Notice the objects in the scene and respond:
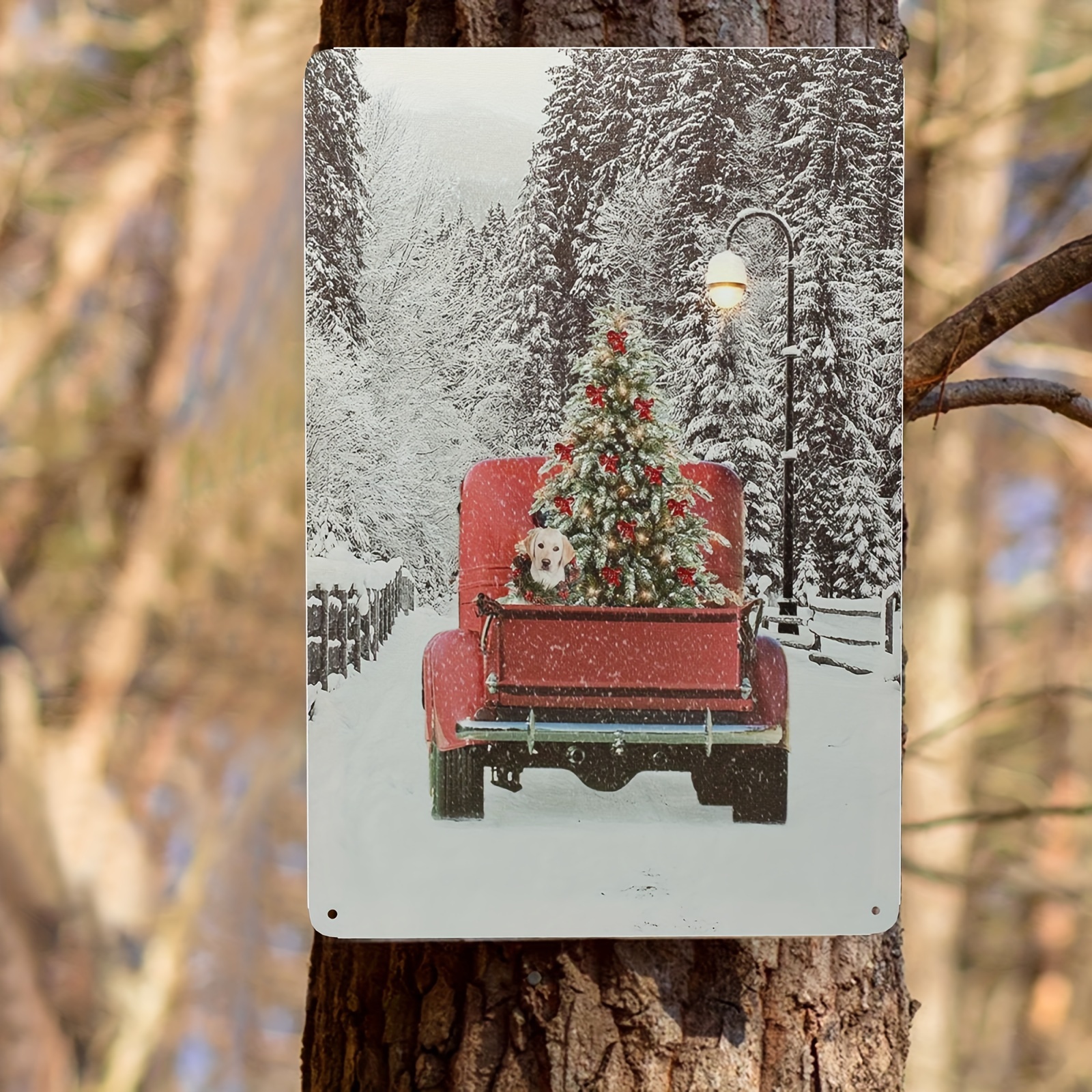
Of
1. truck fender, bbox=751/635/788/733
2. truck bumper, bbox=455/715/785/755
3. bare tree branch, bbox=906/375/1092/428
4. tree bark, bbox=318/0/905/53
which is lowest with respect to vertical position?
truck bumper, bbox=455/715/785/755

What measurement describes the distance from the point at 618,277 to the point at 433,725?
260mm

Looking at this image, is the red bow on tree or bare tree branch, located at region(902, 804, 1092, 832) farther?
A: bare tree branch, located at region(902, 804, 1092, 832)

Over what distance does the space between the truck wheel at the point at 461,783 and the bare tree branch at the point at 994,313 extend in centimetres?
34

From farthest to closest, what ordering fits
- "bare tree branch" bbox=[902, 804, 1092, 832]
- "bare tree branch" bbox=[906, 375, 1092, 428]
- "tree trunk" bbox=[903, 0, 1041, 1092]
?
"tree trunk" bbox=[903, 0, 1041, 1092]
"bare tree branch" bbox=[902, 804, 1092, 832]
"bare tree branch" bbox=[906, 375, 1092, 428]

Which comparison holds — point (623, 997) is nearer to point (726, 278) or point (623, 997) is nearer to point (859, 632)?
point (859, 632)

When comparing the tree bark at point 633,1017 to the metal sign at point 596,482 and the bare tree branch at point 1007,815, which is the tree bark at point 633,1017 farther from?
the bare tree branch at point 1007,815

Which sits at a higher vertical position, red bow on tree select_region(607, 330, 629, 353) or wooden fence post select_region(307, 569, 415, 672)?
red bow on tree select_region(607, 330, 629, 353)

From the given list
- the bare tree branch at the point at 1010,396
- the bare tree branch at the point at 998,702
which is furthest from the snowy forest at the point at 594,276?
the bare tree branch at the point at 998,702

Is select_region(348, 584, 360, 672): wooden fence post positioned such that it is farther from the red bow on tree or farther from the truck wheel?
the red bow on tree

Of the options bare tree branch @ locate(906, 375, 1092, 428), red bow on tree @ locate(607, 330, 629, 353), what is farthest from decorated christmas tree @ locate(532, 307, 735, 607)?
bare tree branch @ locate(906, 375, 1092, 428)

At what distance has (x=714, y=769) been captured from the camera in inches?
22.1

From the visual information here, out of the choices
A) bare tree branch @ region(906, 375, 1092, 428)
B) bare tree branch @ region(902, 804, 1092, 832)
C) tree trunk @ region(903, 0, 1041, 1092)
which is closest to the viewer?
bare tree branch @ region(906, 375, 1092, 428)

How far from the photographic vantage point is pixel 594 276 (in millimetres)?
560

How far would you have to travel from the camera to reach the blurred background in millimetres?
1771
